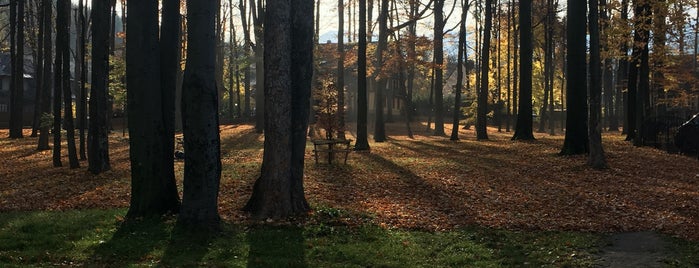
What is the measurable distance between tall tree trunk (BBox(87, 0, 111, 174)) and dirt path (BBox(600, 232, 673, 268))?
11.9 m

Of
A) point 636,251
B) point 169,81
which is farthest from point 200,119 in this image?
point 636,251

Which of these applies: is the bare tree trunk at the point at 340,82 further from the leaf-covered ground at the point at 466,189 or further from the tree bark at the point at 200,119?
the tree bark at the point at 200,119

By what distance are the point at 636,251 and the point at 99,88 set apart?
1235cm

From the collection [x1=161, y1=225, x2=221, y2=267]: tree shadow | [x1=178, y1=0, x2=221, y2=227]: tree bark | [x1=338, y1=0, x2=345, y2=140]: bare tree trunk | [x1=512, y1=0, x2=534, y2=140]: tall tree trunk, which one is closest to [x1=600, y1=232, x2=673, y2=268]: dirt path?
[x1=161, y1=225, x2=221, y2=267]: tree shadow

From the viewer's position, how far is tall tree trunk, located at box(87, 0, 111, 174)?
1406 centimetres

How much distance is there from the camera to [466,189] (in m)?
12.8

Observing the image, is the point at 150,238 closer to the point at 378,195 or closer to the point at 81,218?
the point at 81,218

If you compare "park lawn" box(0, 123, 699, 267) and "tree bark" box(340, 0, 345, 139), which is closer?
"park lawn" box(0, 123, 699, 267)

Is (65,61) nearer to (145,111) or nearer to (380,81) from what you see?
(145,111)

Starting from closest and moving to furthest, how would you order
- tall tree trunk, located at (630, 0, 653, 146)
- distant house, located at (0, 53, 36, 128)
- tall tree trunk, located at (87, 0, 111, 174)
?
1. tall tree trunk, located at (87, 0, 111, 174)
2. tall tree trunk, located at (630, 0, 653, 146)
3. distant house, located at (0, 53, 36, 128)

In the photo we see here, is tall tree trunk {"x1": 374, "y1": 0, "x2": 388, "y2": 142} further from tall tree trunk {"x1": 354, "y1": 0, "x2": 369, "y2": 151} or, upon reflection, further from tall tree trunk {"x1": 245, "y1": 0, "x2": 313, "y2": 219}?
tall tree trunk {"x1": 245, "y1": 0, "x2": 313, "y2": 219}

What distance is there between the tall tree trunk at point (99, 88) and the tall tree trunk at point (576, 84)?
1358 centimetres

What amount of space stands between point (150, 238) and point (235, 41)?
4263 cm

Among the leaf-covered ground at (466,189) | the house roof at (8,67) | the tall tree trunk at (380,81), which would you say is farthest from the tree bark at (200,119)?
the house roof at (8,67)
